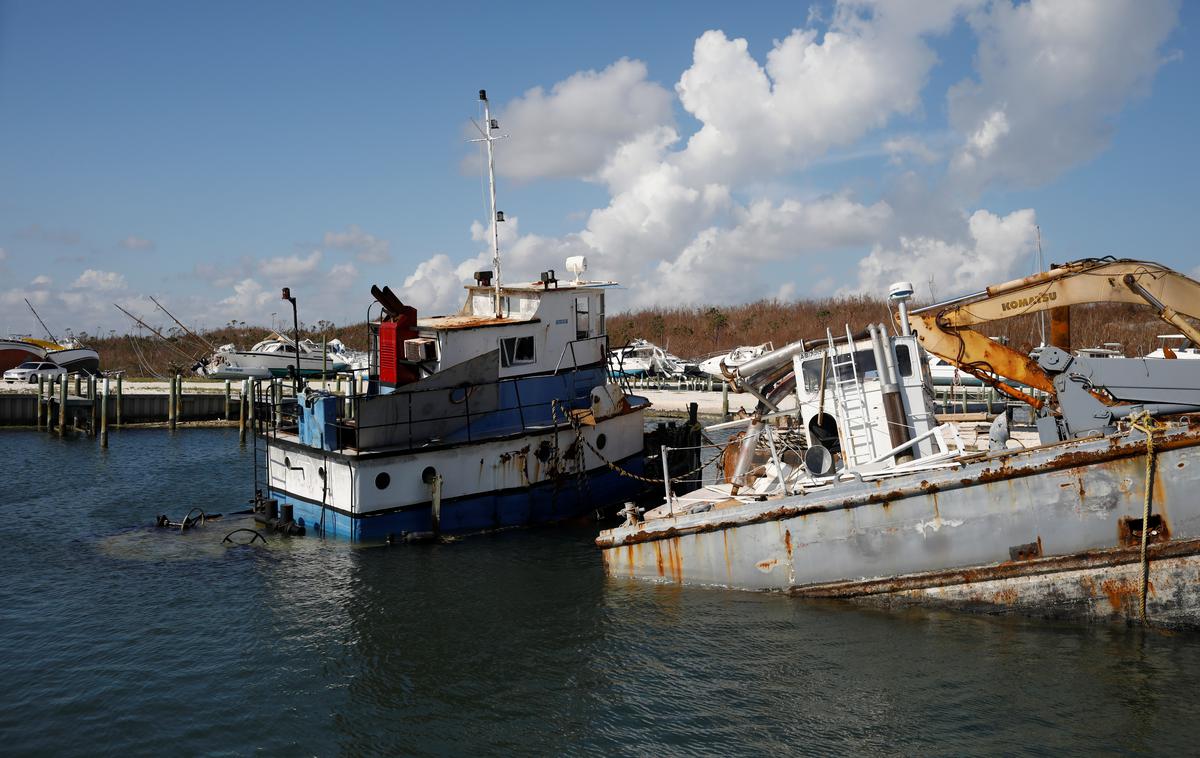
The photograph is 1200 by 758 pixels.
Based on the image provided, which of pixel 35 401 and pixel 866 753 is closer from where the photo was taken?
pixel 866 753

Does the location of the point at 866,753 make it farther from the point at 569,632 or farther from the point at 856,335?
the point at 856,335

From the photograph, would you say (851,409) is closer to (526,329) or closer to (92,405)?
(526,329)

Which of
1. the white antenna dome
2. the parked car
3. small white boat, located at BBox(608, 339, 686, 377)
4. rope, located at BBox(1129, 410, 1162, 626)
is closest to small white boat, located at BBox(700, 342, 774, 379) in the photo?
small white boat, located at BBox(608, 339, 686, 377)

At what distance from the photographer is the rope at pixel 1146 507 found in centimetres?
1060

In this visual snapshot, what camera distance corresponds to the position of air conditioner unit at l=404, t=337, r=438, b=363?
18.4 metres

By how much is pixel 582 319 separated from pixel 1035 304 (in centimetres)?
1112

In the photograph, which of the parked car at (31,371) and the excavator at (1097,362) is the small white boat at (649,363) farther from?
the excavator at (1097,362)

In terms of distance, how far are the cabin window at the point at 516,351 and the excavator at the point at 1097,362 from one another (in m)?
10.3

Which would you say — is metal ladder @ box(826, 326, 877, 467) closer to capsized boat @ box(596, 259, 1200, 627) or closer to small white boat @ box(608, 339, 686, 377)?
capsized boat @ box(596, 259, 1200, 627)

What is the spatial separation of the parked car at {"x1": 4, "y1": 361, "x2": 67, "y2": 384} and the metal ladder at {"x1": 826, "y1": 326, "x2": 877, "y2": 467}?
146 ft

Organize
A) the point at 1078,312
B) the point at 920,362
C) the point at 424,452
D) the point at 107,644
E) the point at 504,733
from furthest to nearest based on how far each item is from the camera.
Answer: the point at 1078,312 < the point at 424,452 < the point at 920,362 < the point at 107,644 < the point at 504,733

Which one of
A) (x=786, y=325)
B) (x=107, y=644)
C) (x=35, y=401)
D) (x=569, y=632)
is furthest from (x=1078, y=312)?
(x=35, y=401)

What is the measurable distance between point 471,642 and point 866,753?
5.84m

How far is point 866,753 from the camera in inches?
348
